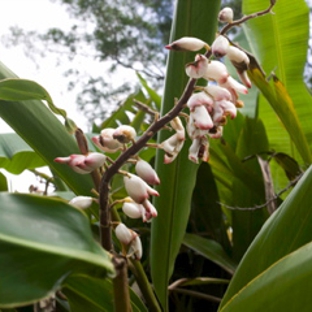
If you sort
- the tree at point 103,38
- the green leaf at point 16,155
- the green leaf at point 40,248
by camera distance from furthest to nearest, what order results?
the tree at point 103,38 < the green leaf at point 16,155 < the green leaf at point 40,248

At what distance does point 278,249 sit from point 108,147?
0.55 ft

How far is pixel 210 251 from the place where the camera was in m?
0.75

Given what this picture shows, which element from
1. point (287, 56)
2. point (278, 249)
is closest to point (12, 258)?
point (278, 249)

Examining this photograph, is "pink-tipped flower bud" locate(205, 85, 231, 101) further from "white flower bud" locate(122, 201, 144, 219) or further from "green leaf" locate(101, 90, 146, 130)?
"green leaf" locate(101, 90, 146, 130)

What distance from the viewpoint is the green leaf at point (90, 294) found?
0.40m

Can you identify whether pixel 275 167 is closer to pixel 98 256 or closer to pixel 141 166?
pixel 141 166

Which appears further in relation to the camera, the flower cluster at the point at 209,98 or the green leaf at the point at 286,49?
the green leaf at the point at 286,49

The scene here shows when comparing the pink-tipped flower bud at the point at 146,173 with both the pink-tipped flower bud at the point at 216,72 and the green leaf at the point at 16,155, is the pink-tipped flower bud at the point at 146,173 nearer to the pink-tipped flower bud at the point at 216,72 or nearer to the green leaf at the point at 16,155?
the pink-tipped flower bud at the point at 216,72

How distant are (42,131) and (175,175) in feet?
0.48

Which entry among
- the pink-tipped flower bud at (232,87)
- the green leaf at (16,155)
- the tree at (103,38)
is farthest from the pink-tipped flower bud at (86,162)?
the tree at (103,38)

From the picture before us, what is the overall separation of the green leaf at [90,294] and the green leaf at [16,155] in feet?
0.90

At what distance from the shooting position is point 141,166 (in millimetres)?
364

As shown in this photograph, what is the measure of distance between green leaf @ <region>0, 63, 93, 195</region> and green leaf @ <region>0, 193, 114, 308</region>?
24 cm

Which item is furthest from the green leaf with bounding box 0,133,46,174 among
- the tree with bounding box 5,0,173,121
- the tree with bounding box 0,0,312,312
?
the tree with bounding box 5,0,173,121
